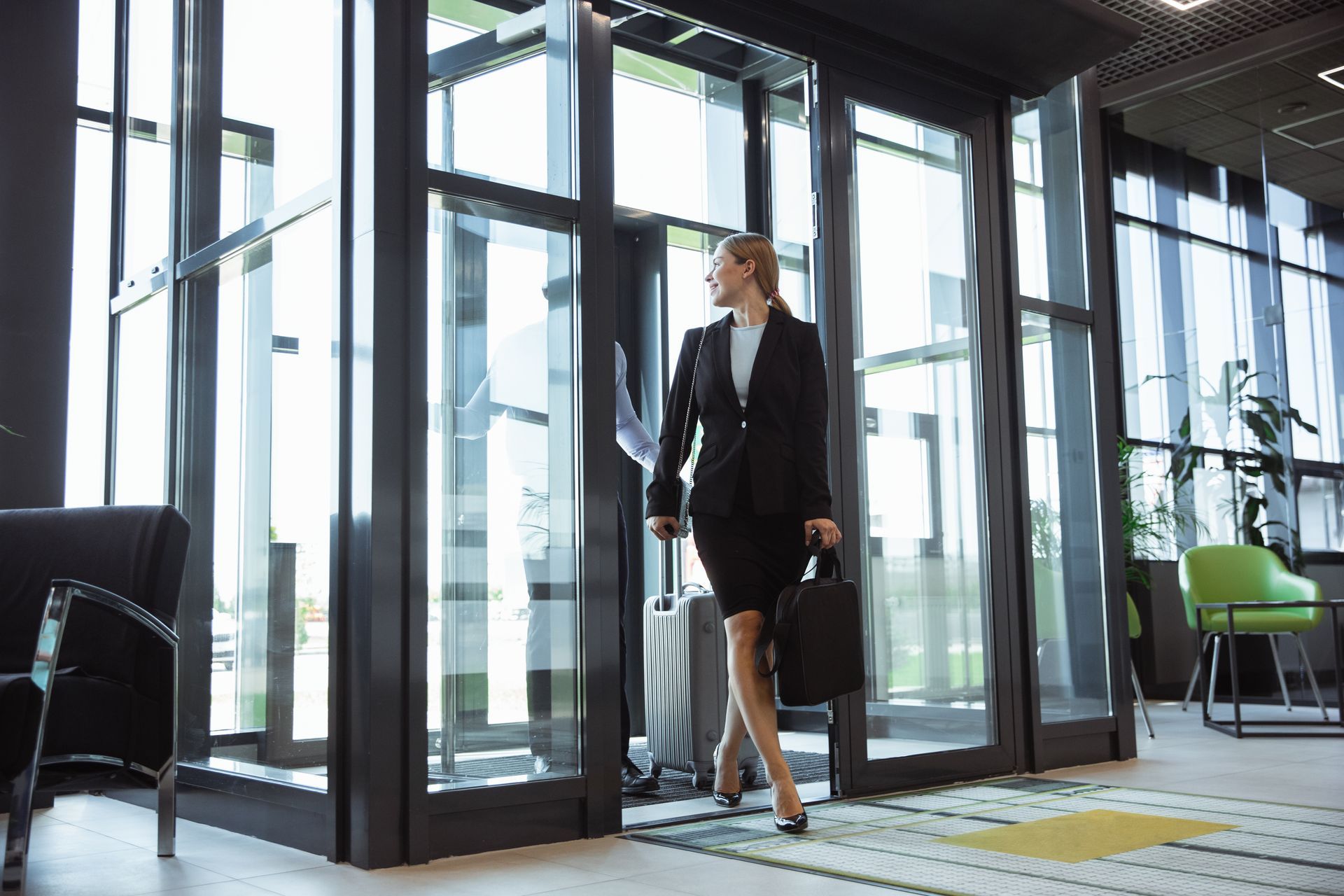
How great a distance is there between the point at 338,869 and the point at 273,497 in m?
1.06

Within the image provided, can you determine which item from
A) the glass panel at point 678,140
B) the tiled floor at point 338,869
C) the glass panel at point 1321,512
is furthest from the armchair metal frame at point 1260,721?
the glass panel at point 678,140

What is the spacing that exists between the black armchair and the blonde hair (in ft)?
5.52

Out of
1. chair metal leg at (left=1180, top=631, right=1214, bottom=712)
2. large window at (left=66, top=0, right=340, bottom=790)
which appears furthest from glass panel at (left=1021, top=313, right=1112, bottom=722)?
large window at (left=66, top=0, right=340, bottom=790)

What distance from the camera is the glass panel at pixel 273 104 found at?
314 centimetres

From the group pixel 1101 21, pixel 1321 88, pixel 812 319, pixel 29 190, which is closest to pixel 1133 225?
pixel 1321 88

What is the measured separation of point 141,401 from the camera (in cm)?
405

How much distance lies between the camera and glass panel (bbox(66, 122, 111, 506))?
13.7 ft

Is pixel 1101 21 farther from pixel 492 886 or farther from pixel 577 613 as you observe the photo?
pixel 492 886

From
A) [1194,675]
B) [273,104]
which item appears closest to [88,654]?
[273,104]

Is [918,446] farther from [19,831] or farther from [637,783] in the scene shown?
[19,831]

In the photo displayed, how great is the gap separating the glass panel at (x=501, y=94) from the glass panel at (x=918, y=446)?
Result: 120 cm

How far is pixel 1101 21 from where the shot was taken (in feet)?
13.5

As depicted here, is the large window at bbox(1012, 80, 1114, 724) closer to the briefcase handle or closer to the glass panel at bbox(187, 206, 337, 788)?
the briefcase handle

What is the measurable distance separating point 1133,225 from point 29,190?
20.9ft
